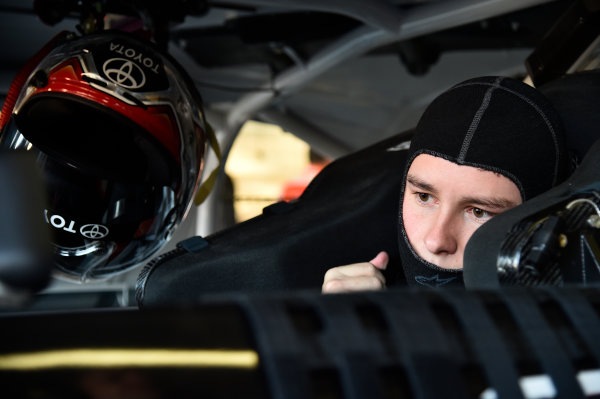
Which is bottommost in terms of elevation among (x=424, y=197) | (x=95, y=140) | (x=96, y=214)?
(x=96, y=214)

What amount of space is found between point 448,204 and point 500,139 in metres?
0.13

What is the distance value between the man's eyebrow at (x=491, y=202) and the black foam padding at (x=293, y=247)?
227 millimetres

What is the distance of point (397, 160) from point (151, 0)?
671mm

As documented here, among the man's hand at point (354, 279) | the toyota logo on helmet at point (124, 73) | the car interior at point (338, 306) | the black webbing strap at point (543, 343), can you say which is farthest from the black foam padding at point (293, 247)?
the black webbing strap at point (543, 343)

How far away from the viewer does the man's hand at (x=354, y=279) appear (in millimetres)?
854

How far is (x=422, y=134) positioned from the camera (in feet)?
3.14

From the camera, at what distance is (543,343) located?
0.34 metres

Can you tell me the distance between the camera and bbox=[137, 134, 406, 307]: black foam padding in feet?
3.50

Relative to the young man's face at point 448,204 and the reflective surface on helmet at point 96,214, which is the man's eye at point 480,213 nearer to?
the young man's face at point 448,204

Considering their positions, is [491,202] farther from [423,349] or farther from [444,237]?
[423,349]

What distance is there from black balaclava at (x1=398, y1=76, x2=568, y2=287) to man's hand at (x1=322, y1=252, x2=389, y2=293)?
47 mm

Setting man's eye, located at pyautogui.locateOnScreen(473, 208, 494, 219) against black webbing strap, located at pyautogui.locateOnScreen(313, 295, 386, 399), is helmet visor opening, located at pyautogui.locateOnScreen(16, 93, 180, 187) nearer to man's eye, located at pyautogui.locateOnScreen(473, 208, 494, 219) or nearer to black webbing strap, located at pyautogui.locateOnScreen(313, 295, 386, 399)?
man's eye, located at pyautogui.locateOnScreen(473, 208, 494, 219)

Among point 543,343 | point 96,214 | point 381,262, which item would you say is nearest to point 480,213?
point 381,262

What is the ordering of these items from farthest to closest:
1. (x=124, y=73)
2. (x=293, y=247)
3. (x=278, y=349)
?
(x=124, y=73) → (x=293, y=247) → (x=278, y=349)
